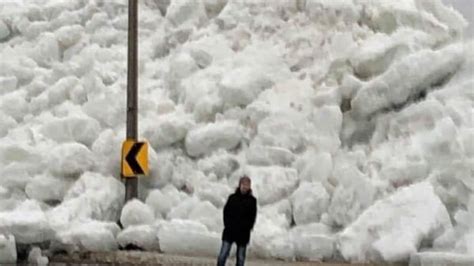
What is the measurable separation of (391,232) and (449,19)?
581 centimetres

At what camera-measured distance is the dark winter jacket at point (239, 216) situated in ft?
37.1

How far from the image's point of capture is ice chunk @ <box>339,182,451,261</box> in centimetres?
1259

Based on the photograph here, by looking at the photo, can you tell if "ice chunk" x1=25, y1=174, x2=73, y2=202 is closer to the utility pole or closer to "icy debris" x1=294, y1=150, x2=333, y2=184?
the utility pole

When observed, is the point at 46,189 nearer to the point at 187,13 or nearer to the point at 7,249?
the point at 7,249

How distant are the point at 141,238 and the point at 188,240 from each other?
0.74 meters

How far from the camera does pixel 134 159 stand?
14.6m

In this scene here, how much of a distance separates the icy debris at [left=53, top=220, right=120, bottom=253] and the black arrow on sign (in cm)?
117

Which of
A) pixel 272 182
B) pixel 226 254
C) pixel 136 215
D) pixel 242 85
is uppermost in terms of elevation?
pixel 242 85

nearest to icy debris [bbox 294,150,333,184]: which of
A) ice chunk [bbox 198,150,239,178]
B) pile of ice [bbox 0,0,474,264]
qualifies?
pile of ice [bbox 0,0,474,264]

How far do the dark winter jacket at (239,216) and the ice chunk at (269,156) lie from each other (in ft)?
11.4

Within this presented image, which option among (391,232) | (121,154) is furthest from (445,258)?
(121,154)

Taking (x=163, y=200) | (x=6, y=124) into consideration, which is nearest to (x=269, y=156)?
(x=163, y=200)

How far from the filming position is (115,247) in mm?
13594

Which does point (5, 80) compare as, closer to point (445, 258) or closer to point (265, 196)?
point (265, 196)
